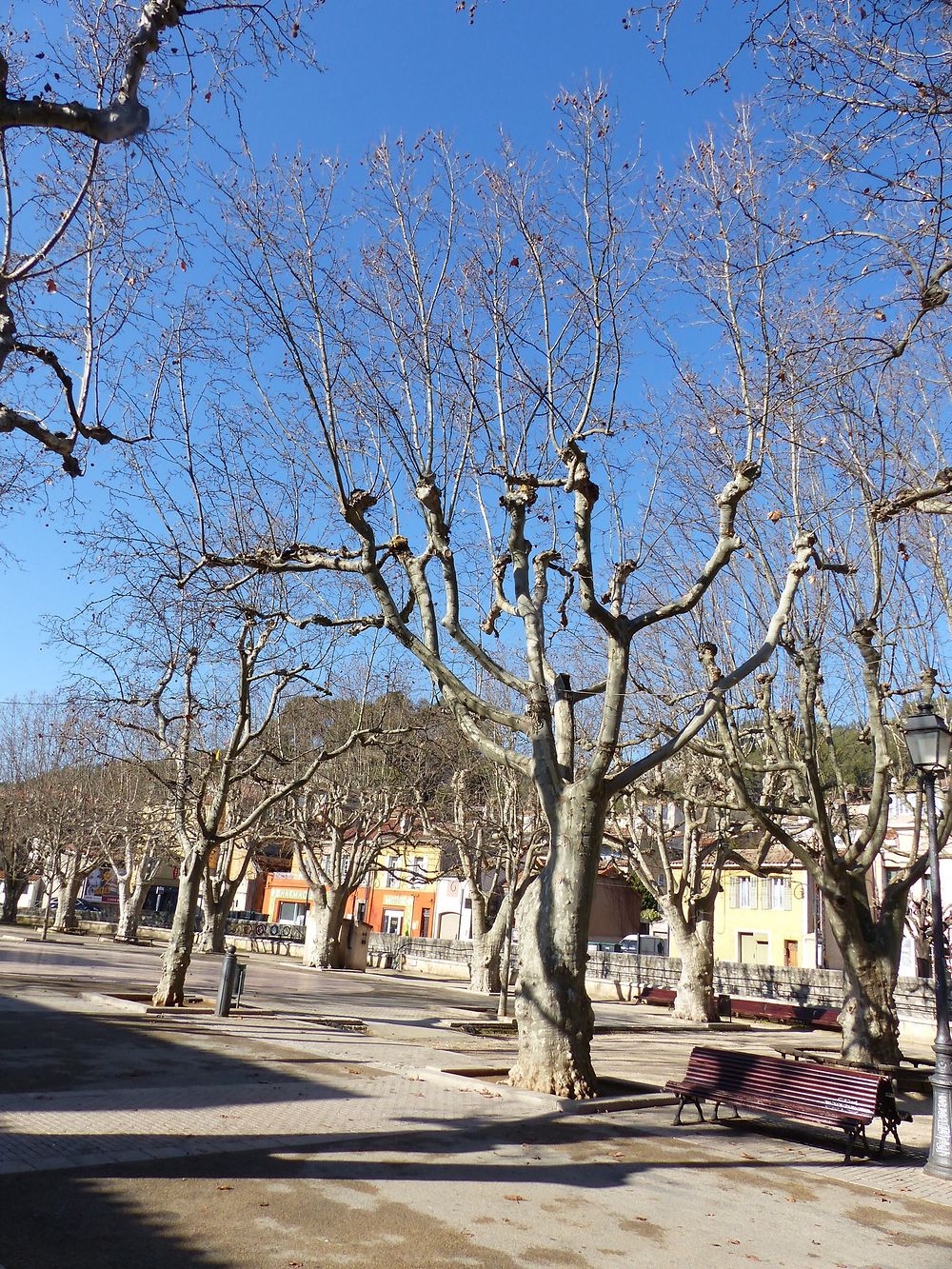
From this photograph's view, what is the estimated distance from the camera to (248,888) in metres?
66.9

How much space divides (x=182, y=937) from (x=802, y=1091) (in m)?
10.6

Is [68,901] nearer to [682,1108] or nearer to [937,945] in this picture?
[682,1108]

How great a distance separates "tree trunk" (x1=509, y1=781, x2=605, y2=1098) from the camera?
9.82 m

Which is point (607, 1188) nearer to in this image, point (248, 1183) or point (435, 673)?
point (248, 1183)

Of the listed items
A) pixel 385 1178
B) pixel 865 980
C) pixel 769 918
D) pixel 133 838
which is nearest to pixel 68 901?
pixel 133 838

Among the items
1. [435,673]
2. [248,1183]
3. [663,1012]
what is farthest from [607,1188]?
[663,1012]

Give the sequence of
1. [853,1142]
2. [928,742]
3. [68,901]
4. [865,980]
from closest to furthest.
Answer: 1. [853,1142]
2. [928,742]
3. [865,980]
4. [68,901]

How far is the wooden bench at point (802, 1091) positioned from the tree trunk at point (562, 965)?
1.05 meters

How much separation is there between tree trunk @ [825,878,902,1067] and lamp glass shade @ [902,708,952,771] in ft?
18.1

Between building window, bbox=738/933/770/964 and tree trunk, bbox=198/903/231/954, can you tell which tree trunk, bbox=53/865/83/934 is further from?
building window, bbox=738/933/770/964

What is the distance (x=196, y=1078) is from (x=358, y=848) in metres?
22.8

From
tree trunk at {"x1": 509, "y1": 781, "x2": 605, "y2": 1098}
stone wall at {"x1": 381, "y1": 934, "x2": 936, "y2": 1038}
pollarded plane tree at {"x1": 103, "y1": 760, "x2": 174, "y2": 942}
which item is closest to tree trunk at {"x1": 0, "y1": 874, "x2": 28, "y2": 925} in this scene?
pollarded plane tree at {"x1": 103, "y1": 760, "x2": 174, "y2": 942}

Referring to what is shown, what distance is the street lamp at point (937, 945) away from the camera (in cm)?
821

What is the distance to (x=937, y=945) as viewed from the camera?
8.67 metres
